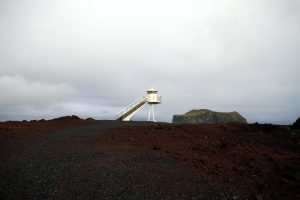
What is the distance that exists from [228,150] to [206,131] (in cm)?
471

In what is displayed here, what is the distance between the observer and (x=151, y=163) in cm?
1655

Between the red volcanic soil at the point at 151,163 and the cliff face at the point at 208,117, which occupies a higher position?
the cliff face at the point at 208,117

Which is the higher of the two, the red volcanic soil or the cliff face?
the cliff face

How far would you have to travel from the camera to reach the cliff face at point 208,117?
59781 millimetres

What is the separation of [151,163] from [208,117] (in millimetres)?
45323

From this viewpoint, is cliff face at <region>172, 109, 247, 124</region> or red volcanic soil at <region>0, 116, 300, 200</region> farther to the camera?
cliff face at <region>172, 109, 247, 124</region>

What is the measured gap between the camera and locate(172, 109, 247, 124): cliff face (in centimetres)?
5978

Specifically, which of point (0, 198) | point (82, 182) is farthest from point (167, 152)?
point (0, 198)

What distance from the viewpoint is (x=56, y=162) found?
54.3ft

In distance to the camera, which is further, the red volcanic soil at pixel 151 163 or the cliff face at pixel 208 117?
the cliff face at pixel 208 117

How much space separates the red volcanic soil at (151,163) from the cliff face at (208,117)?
34696 mm

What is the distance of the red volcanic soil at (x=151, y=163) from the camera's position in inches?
531

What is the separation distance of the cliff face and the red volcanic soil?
114 feet

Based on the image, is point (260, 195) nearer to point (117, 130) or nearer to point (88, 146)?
point (88, 146)
